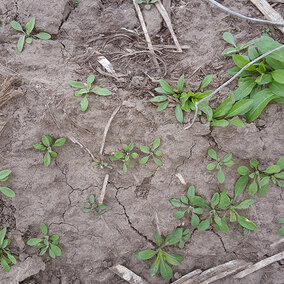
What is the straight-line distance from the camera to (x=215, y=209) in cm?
268

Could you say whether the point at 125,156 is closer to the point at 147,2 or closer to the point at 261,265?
the point at 147,2

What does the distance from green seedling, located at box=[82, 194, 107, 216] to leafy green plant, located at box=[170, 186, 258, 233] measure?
0.68 metres

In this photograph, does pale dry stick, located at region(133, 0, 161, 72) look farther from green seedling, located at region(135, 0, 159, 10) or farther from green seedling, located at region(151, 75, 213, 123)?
green seedling, located at region(151, 75, 213, 123)

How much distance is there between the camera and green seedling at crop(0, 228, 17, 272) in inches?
104

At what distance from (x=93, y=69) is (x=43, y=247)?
177 centimetres

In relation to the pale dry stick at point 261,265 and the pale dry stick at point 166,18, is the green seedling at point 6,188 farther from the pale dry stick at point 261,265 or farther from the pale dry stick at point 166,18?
the pale dry stick at point 261,265

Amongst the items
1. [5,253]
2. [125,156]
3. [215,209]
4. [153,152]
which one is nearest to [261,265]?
[215,209]

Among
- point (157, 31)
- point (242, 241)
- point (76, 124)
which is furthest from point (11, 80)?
point (242, 241)

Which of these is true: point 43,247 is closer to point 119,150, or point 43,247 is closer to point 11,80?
point 119,150

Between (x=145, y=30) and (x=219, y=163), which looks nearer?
(x=219, y=163)

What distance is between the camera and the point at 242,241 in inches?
106

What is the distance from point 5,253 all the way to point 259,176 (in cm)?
250

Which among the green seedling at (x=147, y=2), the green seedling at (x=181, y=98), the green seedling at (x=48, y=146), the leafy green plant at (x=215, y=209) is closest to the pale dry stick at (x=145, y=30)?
the green seedling at (x=147, y=2)

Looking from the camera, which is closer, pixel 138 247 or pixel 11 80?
pixel 11 80
